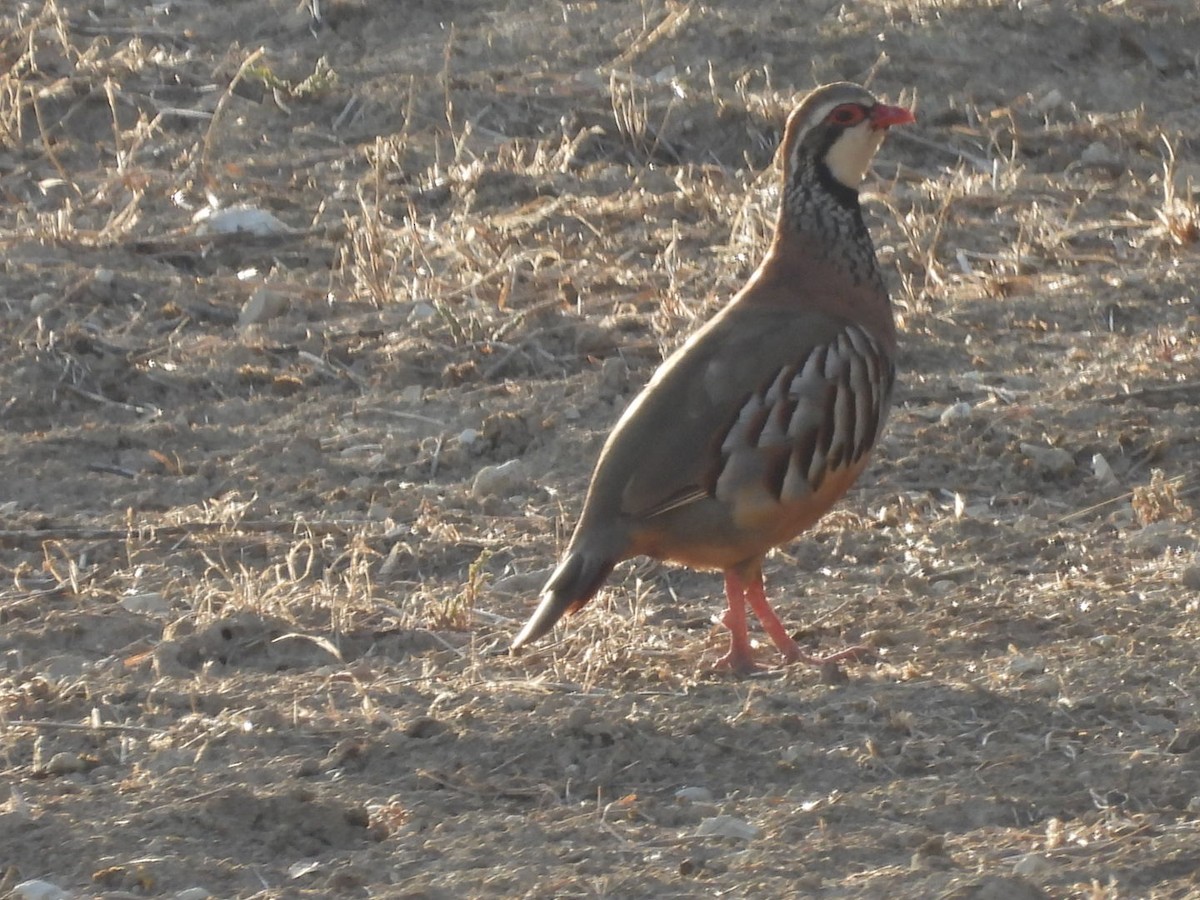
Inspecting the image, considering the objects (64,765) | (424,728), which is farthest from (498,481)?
(64,765)

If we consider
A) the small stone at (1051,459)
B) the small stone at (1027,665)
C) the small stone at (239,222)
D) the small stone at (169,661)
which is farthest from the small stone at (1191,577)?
the small stone at (239,222)

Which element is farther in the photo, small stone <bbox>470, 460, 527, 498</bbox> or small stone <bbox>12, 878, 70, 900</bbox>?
small stone <bbox>470, 460, 527, 498</bbox>

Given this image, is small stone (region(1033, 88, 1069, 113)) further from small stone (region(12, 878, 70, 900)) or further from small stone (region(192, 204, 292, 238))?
small stone (region(12, 878, 70, 900))

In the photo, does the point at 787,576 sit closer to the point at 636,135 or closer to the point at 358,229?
the point at 358,229

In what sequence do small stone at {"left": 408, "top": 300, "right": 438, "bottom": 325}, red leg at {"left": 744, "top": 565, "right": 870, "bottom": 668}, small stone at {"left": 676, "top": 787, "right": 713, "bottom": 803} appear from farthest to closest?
small stone at {"left": 408, "top": 300, "right": 438, "bottom": 325} < red leg at {"left": 744, "top": 565, "right": 870, "bottom": 668} < small stone at {"left": 676, "top": 787, "right": 713, "bottom": 803}

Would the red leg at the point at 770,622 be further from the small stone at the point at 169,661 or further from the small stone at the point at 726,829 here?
the small stone at the point at 169,661

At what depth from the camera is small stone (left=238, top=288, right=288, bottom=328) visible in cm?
705

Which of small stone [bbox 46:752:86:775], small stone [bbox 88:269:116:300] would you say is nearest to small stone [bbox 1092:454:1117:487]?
small stone [bbox 46:752:86:775]

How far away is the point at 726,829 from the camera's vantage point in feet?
11.8

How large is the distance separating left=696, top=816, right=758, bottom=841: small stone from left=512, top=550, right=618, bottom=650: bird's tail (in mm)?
844

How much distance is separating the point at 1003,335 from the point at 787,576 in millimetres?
1696

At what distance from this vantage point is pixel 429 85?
9141 mm

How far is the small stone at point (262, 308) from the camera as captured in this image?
705 cm

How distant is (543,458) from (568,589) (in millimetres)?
1512
